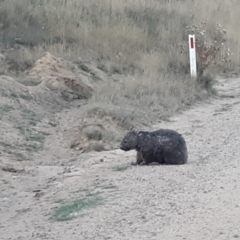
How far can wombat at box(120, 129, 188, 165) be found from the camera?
33.5 feet

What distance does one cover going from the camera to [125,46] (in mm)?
19969

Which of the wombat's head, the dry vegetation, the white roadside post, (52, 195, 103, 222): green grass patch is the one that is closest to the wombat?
the wombat's head

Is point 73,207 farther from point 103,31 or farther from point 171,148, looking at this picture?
point 103,31

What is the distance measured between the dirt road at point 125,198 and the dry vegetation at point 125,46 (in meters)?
2.95

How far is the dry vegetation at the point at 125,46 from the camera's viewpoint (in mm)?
15633

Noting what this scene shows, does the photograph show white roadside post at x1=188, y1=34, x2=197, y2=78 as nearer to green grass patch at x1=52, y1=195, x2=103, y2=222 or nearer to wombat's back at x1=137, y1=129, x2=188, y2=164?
wombat's back at x1=137, y1=129, x2=188, y2=164

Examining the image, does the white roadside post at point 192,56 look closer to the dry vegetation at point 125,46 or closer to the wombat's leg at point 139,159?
the dry vegetation at point 125,46

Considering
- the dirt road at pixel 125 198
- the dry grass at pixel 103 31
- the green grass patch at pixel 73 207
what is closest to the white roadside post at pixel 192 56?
the dry grass at pixel 103 31

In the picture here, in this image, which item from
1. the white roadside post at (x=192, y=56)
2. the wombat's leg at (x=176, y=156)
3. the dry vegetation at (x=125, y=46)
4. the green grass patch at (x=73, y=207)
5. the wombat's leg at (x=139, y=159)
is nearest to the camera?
the green grass patch at (x=73, y=207)

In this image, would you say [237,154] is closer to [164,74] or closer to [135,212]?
[135,212]

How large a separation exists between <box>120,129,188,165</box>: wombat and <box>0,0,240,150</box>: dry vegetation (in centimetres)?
298

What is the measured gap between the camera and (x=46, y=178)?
1055cm

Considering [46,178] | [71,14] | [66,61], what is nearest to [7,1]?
[71,14]

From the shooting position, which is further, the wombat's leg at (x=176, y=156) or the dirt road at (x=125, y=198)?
the wombat's leg at (x=176, y=156)
